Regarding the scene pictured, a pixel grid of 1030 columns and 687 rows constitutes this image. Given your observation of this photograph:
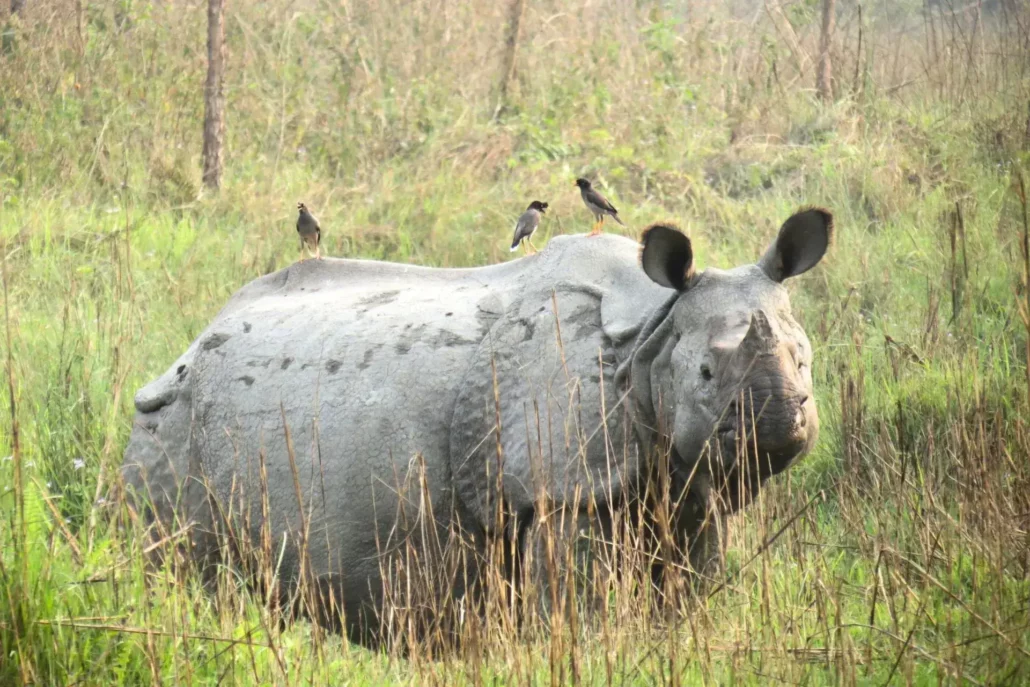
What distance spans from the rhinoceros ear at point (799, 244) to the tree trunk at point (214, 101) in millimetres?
6572

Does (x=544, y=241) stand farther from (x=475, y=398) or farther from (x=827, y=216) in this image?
(x=827, y=216)

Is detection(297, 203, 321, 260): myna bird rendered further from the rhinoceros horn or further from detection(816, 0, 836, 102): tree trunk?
detection(816, 0, 836, 102): tree trunk

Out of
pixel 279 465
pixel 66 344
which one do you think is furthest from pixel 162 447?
pixel 66 344

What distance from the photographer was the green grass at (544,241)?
3633mm

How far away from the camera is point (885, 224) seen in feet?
28.5

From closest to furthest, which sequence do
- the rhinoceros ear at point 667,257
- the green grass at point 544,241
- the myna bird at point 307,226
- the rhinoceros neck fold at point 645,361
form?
the green grass at point 544,241
the rhinoceros ear at point 667,257
the rhinoceros neck fold at point 645,361
the myna bird at point 307,226

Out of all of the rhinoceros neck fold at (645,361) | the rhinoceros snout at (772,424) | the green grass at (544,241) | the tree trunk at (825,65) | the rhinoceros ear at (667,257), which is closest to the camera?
the green grass at (544,241)

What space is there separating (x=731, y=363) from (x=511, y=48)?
8.41 m

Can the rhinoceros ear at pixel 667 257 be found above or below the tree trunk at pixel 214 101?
below

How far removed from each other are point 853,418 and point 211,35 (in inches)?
273

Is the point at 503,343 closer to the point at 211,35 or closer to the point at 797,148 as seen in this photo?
the point at 797,148

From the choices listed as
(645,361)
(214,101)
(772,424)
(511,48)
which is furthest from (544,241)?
(772,424)

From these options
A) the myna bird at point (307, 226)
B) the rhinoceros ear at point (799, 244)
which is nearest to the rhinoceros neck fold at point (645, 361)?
the rhinoceros ear at point (799, 244)

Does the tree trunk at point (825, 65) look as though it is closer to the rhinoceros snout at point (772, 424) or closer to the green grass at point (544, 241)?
the green grass at point (544, 241)
